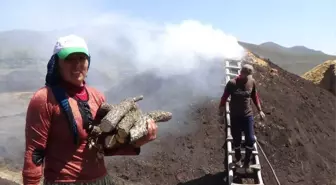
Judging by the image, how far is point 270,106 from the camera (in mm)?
9953

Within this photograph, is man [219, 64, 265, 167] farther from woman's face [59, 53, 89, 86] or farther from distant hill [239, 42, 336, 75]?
distant hill [239, 42, 336, 75]

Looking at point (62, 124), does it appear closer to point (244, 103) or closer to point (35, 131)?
point (35, 131)

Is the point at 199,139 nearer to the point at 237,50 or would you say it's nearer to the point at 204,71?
the point at 204,71

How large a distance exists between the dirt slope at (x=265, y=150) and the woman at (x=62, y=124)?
195 inches

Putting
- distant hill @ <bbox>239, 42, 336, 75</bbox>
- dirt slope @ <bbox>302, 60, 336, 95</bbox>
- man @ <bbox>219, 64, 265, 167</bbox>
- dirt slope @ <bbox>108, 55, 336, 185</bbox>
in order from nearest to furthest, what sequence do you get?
man @ <bbox>219, 64, 265, 167</bbox> < dirt slope @ <bbox>108, 55, 336, 185</bbox> < dirt slope @ <bbox>302, 60, 336, 95</bbox> < distant hill @ <bbox>239, 42, 336, 75</bbox>

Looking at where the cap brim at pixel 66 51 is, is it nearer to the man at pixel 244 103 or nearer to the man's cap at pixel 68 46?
the man's cap at pixel 68 46

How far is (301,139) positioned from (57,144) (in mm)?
7755

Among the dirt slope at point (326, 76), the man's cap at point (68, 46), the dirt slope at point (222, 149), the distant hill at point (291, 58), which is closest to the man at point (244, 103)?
the dirt slope at point (222, 149)

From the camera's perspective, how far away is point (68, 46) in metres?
2.31

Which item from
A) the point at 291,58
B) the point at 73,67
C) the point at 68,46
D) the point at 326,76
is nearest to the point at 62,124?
the point at 73,67

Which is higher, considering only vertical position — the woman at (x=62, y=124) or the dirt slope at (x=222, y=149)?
the woman at (x=62, y=124)

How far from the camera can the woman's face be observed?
2344 mm

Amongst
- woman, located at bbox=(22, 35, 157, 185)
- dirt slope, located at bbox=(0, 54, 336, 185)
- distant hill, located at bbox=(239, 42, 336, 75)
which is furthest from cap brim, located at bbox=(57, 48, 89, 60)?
distant hill, located at bbox=(239, 42, 336, 75)

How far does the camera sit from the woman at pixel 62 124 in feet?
7.36
